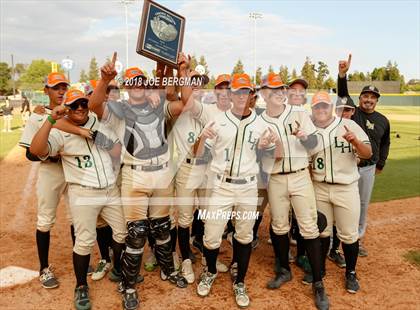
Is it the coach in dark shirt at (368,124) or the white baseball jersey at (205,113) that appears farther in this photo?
the coach in dark shirt at (368,124)

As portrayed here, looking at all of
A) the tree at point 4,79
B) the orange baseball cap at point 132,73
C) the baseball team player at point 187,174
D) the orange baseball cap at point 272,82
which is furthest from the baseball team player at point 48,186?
the tree at point 4,79

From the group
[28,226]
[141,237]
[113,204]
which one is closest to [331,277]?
[141,237]

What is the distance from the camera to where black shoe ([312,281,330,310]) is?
3650 mm

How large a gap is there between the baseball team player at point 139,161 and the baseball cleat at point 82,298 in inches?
14.2

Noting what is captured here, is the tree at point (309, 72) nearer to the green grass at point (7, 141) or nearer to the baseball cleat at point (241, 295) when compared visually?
the green grass at point (7, 141)

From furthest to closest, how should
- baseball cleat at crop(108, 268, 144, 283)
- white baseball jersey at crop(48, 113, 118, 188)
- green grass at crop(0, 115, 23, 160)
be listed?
green grass at crop(0, 115, 23, 160) → baseball cleat at crop(108, 268, 144, 283) → white baseball jersey at crop(48, 113, 118, 188)

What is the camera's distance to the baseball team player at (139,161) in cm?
374

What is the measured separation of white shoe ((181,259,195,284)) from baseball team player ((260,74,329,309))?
0.87 meters

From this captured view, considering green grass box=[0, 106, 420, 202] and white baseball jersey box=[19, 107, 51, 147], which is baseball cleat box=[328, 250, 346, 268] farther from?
white baseball jersey box=[19, 107, 51, 147]

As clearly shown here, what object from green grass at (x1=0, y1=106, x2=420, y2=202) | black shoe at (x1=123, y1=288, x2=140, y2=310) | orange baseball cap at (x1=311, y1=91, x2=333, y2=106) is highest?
orange baseball cap at (x1=311, y1=91, x2=333, y2=106)

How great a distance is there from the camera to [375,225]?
594 centimetres

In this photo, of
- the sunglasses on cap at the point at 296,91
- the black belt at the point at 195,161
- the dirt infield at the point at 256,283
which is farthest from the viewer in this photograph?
the sunglasses on cap at the point at 296,91

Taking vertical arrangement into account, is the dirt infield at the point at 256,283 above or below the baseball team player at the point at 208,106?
below

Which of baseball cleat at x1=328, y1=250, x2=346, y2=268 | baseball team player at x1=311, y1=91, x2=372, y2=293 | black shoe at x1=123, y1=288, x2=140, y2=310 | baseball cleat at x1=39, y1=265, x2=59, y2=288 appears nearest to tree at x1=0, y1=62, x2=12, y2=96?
baseball cleat at x1=39, y1=265, x2=59, y2=288
